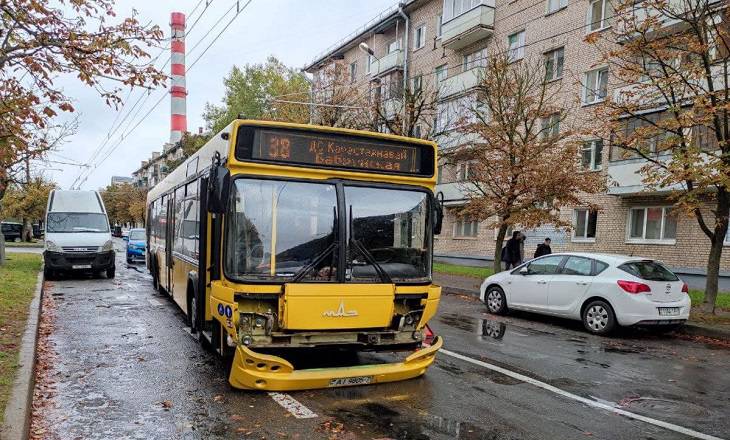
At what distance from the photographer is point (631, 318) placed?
32.6 ft

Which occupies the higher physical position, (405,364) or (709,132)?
(709,132)

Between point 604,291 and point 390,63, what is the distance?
85.9ft

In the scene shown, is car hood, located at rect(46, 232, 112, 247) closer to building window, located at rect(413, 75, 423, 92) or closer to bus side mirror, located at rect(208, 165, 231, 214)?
building window, located at rect(413, 75, 423, 92)

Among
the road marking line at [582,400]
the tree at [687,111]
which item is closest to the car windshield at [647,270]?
the tree at [687,111]

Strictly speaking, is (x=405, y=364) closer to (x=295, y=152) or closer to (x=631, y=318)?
(x=295, y=152)

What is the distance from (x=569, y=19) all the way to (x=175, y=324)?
21.3 meters

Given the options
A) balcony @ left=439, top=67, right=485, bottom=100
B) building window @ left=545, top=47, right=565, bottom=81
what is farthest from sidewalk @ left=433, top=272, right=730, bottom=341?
building window @ left=545, top=47, right=565, bottom=81

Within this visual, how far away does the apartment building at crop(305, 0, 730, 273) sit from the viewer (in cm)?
1972

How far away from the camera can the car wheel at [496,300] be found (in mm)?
12570

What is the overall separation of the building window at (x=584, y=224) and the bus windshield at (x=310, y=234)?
60.8ft

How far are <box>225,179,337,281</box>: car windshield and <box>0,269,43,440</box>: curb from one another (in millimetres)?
2075

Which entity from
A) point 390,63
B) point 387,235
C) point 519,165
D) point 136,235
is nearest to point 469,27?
point 390,63

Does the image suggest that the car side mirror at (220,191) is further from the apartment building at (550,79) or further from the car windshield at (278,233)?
the apartment building at (550,79)

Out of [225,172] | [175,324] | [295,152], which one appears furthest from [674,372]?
[175,324]
